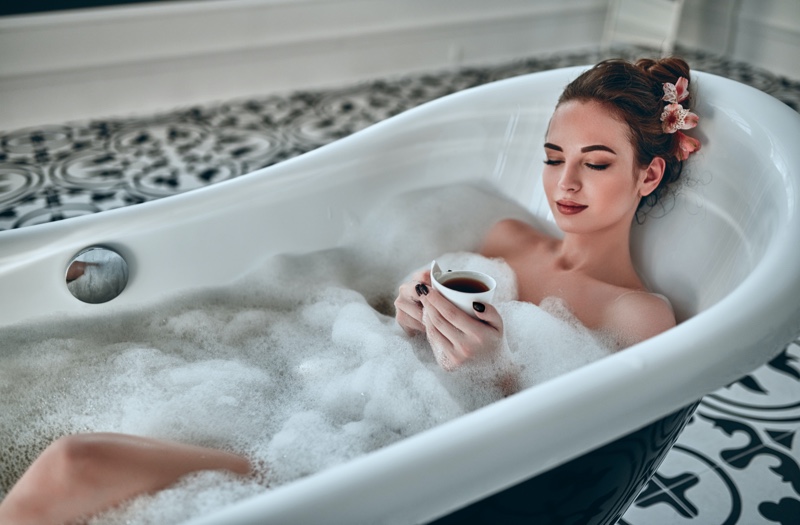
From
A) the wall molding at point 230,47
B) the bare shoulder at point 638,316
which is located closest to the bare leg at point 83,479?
the bare shoulder at point 638,316

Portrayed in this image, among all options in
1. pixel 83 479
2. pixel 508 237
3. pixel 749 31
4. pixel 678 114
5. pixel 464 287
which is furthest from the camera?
pixel 749 31

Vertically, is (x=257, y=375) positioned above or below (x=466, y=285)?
below

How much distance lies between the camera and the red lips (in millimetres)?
1225

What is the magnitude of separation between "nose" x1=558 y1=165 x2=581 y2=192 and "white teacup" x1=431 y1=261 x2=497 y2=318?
0.26 metres

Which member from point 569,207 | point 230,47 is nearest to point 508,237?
point 569,207

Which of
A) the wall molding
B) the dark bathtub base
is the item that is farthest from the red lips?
the wall molding

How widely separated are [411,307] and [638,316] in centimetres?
35

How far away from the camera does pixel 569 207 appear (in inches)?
48.8

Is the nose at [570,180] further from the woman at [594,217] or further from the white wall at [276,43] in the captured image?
the white wall at [276,43]

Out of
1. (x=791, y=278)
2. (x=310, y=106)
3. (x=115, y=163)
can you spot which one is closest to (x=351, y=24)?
(x=310, y=106)

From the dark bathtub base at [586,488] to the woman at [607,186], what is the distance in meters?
0.20

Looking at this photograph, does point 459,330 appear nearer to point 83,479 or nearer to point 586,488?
point 586,488

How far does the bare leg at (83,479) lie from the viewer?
0.85m

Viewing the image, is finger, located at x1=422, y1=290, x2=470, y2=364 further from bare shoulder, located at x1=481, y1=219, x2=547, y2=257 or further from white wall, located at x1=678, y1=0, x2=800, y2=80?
white wall, located at x1=678, y1=0, x2=800, y2=80
